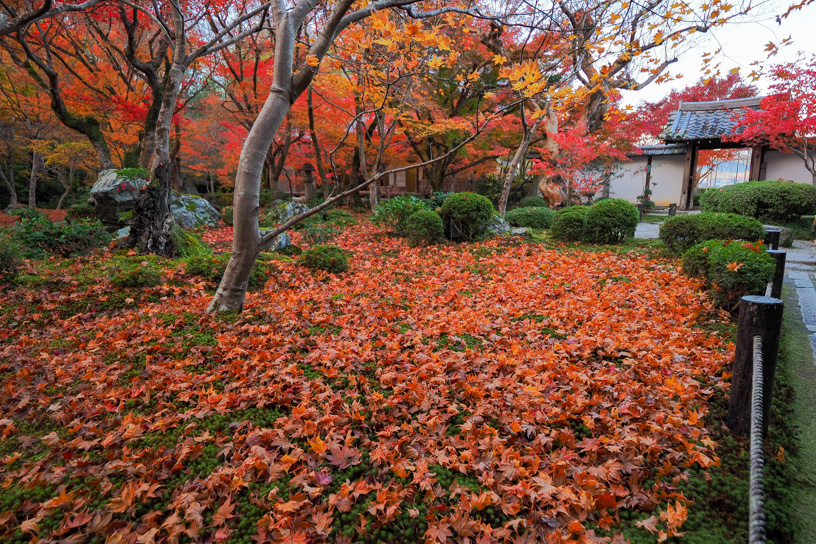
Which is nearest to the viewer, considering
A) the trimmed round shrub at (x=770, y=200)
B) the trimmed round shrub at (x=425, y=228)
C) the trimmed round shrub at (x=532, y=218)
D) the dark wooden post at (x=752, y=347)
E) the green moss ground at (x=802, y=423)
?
the green moss ground at (x=802, y=423)

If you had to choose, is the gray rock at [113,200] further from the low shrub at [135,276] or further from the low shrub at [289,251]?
the low shrub at [135,276]

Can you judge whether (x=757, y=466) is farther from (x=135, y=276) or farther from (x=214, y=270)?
(x=135, y=276)

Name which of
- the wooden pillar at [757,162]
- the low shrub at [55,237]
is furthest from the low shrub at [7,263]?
→ the wooden pillar at [757,162]

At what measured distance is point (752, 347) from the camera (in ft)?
7.03

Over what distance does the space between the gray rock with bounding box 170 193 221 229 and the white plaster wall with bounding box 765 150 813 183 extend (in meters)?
21.3

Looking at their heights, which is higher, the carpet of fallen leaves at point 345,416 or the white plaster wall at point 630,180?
the white plaster wall at point 630,180

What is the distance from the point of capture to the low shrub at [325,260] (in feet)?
22.3

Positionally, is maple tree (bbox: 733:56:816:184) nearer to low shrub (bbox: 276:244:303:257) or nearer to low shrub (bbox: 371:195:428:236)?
low shrub (bbox: 371:195:428:236)

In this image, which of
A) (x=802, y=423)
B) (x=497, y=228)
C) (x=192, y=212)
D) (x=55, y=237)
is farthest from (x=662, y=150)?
(x=55, y=237)

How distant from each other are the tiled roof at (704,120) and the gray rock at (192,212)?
52.8 feet

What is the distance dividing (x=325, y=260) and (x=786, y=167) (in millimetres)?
19064

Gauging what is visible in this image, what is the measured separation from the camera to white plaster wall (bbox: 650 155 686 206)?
22.0 m

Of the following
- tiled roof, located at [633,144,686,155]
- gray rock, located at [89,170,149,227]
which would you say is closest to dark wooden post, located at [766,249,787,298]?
gray rock, located at [89,170,149,227]

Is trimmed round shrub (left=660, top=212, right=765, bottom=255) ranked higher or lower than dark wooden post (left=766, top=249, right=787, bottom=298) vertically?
higher
